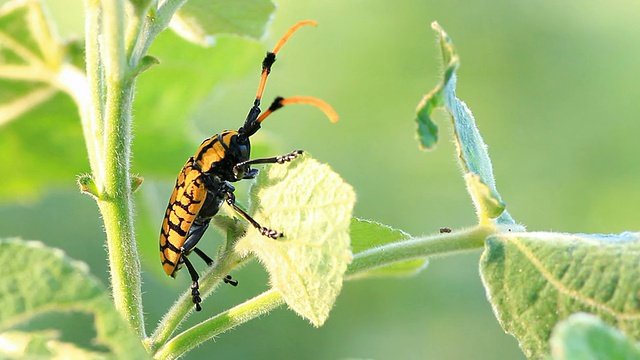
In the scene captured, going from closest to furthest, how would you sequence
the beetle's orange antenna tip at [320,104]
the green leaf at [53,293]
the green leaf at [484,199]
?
1. the green leaf at [53,293]
2. the green leaf at [484,199]
3. the beetle's orange antenna tip at [320,104]

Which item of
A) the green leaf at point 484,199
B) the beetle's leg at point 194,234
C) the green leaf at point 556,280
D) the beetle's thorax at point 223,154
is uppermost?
the beetle's thorax at point 223,154

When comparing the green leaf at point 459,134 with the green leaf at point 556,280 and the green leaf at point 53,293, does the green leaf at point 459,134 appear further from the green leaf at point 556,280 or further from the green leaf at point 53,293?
the green leaf at point 53,293

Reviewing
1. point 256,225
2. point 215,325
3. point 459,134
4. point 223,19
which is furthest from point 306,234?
point 223,19

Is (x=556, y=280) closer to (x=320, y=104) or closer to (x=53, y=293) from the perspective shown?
(x=320, y=104)

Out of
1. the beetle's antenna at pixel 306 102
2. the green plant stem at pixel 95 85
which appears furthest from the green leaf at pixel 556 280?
the green plant stem at pixel 95 85

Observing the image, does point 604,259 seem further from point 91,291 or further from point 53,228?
point 53,228
